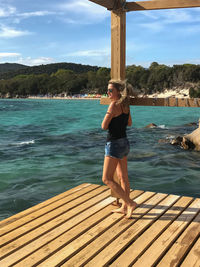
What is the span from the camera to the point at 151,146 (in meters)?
15.2

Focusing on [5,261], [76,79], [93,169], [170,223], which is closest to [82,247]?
[5,261]

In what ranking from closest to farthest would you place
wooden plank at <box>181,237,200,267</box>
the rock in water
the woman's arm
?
1. wooden plank at <box>181,237,200,267</box>
2. the woman's arm
3. the rock in water

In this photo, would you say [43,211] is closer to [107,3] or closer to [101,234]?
[101,234]

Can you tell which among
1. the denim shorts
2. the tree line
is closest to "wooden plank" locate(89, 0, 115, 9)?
the denim shorts

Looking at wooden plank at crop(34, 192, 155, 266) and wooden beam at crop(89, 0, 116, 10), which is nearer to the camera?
wooden plank at crop(34, 192, 155, 266)

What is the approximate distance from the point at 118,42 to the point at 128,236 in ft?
8.57

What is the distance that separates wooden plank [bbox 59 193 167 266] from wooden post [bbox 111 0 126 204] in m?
0.44

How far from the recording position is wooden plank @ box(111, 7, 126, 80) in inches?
180

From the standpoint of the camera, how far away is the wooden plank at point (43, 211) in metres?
3.95

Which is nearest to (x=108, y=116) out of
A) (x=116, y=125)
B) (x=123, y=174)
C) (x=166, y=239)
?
(x=116, y=125)

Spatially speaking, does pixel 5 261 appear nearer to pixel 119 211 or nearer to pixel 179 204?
pixel 119 211

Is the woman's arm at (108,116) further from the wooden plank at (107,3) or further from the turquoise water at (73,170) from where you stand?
the turquoise water at (73,170)

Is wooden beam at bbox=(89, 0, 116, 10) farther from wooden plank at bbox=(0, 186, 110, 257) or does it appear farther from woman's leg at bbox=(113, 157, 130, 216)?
wooden plank at bbox=(0, 186, 110, 257)

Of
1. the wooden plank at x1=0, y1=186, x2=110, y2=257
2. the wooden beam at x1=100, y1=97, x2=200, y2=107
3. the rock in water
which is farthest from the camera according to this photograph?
the rock in water
